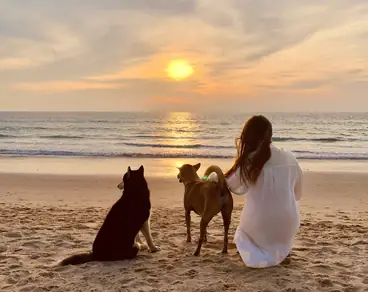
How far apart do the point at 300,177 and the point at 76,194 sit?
591 cm

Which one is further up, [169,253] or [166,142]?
[166,142]

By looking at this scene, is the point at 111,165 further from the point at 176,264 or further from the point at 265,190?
the point at 265,190

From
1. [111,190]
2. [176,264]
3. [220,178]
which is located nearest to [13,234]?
[176,264]

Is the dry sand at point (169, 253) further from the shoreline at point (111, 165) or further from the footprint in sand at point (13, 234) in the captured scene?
the shoreline at point (111, 165)

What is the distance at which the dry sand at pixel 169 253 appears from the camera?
407 centimetres

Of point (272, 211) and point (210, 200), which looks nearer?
point (272, 211)

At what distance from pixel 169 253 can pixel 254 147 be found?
1618mm

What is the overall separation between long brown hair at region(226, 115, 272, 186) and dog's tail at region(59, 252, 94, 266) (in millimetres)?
1896

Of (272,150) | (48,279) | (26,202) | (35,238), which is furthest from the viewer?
(26,202)

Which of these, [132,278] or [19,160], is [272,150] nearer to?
[132,278]

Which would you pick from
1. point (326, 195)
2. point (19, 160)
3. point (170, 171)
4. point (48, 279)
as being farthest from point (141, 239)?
point (19, 160)

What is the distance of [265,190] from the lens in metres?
4.53

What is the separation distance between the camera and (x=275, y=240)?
15.0 feet

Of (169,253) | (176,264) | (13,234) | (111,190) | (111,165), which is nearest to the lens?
(176,264)
